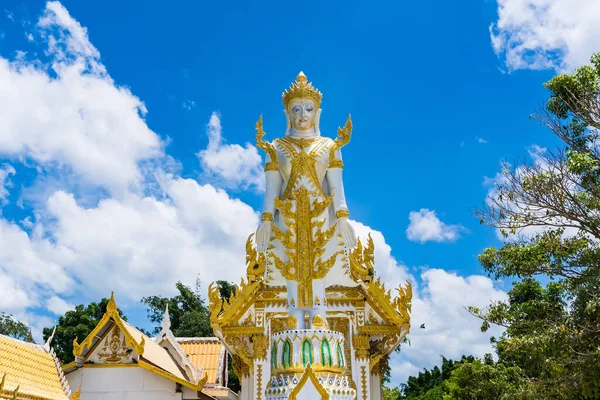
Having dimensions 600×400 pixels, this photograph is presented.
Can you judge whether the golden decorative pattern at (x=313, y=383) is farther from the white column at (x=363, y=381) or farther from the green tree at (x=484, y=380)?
the green tree at (x=484, y=380)

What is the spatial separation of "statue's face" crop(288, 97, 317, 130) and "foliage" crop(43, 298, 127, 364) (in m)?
14.1

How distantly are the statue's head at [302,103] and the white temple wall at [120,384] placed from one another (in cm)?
539

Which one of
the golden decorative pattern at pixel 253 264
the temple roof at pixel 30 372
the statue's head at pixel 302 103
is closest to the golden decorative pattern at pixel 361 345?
the golden decorative pattern at pixel 253 264

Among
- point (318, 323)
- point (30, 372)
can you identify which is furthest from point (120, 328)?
point (318, 323)

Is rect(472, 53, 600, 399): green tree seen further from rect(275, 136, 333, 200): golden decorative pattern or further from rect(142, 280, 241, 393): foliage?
rect(142, 280, 241, 393): foliage

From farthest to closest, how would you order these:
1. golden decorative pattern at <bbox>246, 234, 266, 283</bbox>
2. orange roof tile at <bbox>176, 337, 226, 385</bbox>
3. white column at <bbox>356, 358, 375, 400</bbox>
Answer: orange roof tile at <bbox>176, 337, 226, 385</bbox> → golden decorative pattern at <bbox>246, 234, 266, 283</bbox> → white column at <bbox>356, 358, 375, 400</bbox>

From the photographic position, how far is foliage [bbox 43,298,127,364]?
21328 millimetres

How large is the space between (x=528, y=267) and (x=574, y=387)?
6.32 ft

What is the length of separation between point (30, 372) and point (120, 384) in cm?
201

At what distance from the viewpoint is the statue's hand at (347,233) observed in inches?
385

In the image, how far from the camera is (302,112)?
10.3 meters

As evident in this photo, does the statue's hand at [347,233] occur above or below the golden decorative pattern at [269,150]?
below

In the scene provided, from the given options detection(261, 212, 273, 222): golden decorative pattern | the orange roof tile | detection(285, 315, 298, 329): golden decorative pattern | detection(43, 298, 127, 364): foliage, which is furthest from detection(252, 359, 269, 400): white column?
detection(43, 298, 127, 364): foliage

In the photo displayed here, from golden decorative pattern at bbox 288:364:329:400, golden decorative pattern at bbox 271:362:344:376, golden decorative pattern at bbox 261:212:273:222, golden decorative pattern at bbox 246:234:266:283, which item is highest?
golden decorative pattern at bbox 261:212:273:222
